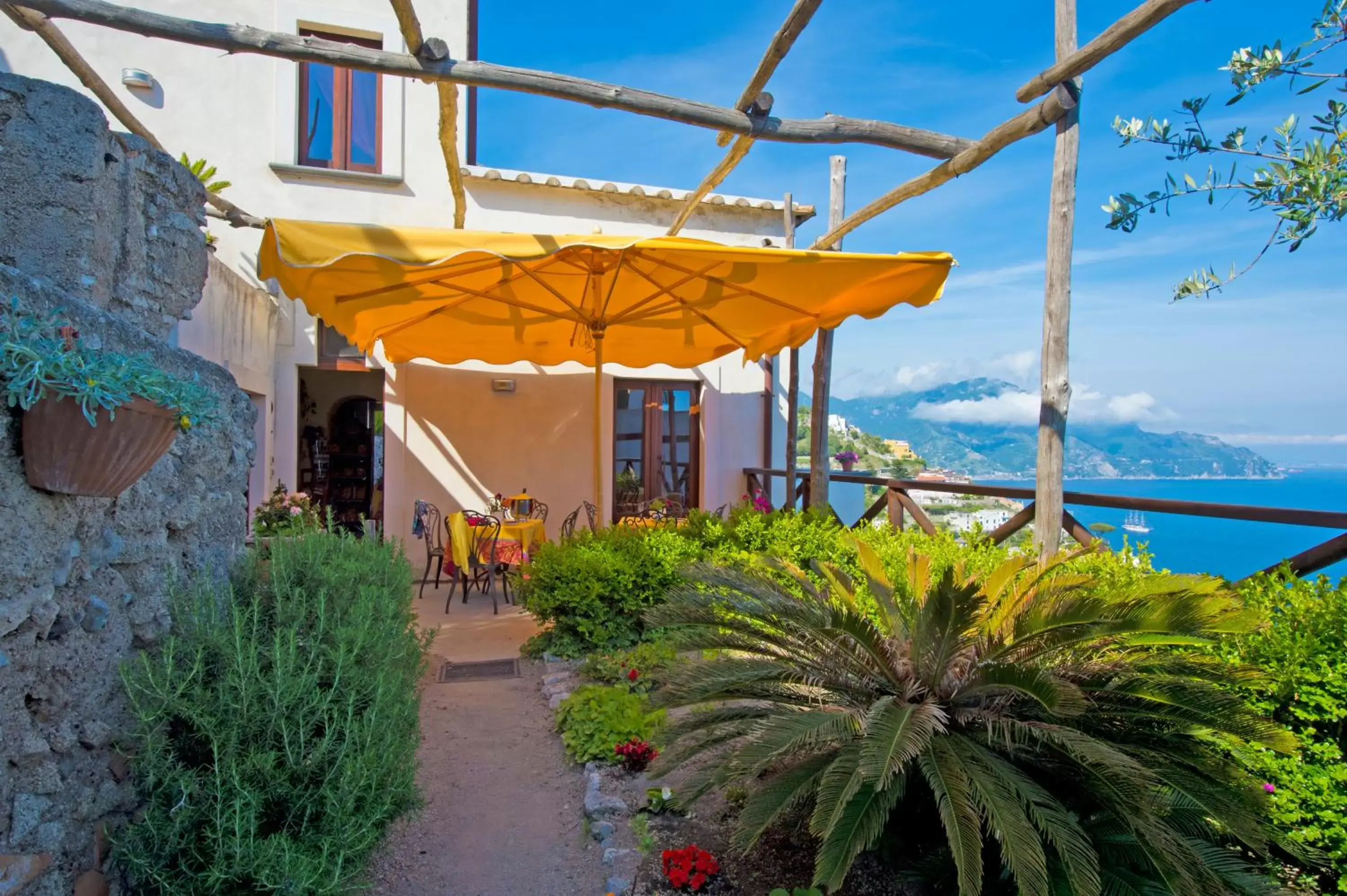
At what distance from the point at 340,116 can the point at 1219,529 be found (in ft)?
26.7

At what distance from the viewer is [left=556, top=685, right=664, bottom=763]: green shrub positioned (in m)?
3.51

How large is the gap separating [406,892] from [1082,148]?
4622 mm

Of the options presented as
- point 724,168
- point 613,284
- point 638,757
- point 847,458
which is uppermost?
point 724,168

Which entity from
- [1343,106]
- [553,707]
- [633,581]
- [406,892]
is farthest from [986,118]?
[406,892]

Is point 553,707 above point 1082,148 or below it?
below

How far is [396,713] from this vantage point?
2.44 m

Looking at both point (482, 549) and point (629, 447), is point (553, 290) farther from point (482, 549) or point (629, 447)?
point (629, 447)

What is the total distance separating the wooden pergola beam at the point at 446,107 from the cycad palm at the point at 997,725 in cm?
292

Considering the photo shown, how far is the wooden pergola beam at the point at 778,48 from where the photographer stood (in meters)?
3.54

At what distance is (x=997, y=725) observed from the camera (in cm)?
235

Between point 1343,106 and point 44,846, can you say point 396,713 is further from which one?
point 1343,106

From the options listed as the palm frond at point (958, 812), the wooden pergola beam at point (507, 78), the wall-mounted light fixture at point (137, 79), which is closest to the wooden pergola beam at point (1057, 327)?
the wooden pergola beam at point (507, 78)

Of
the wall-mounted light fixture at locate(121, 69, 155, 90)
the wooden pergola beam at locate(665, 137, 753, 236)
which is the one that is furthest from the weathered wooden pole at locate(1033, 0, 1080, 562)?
the wall-mounted light fixture at locate(121, 69, 155, 90)

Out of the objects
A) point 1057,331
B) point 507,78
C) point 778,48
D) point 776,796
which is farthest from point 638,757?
point 778,48
